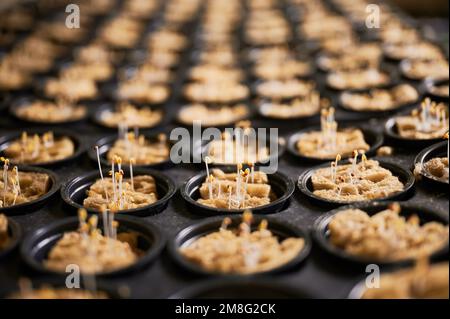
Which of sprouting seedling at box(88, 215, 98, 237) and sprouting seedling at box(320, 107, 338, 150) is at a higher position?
sprouting seedling at box(320, 107, 338, 150)

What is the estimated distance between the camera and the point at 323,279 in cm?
215

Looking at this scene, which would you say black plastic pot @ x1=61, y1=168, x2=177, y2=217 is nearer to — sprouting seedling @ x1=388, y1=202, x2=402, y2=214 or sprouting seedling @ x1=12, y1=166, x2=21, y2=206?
sprouting seedling @ x1=12, y1=166, x2=21, y2=206

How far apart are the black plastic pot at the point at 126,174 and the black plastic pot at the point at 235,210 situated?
0.33 ft

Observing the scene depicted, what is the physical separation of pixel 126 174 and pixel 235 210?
0.84 m

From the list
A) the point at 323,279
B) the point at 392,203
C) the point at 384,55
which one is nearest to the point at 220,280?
the point at 323,279

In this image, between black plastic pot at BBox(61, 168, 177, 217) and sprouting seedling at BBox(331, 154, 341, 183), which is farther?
sprouting seedling at BBox(331, 154, 341, 183)

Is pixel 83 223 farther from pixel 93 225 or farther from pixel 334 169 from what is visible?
pixel 334 169

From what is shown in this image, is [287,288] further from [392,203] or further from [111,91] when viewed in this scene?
[111,91]

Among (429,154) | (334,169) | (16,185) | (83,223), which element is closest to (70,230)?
(83,223)

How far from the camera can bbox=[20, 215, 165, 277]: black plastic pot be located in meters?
2.22

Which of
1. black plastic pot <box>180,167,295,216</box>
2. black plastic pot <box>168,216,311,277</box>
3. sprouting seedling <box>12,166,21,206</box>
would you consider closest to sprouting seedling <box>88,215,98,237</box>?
black plastic pot <box>168,216,311,277</box>

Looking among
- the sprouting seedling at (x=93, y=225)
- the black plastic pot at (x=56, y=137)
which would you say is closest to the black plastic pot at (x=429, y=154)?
the sprouting seedling at (x=93, y=225)

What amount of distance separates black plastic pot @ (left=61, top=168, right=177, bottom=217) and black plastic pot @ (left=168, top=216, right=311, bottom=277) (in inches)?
12.7

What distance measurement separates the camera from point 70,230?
2.55 meters
